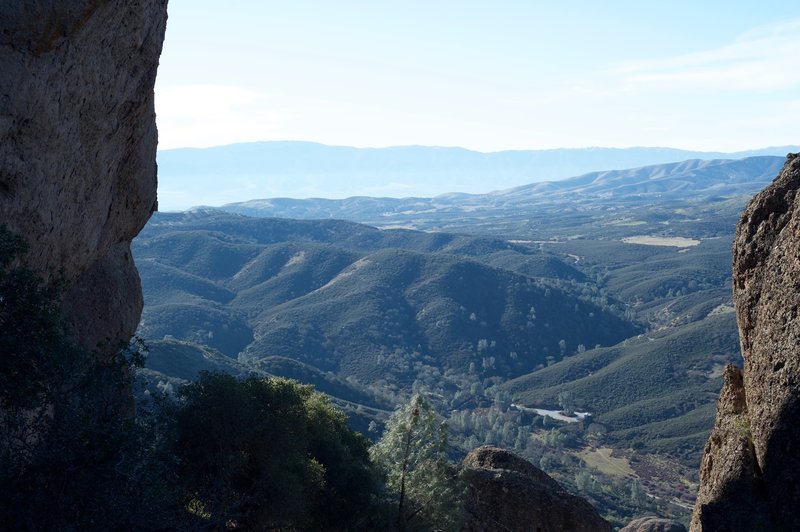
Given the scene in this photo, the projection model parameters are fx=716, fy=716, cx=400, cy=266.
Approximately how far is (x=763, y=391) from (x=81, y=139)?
15977 millimetres

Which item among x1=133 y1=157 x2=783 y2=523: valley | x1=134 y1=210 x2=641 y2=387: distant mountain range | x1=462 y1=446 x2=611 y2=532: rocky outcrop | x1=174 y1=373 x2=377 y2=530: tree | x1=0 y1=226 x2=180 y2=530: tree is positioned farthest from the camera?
x1=134 y1=210 x2=641 y2=387: distant mountain range

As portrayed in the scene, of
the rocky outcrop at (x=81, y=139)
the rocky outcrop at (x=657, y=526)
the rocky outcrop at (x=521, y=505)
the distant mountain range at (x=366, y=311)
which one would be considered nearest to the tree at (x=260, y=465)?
the rocky outcrop at (x=81, y=139)

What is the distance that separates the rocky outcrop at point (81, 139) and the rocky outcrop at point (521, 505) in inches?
503

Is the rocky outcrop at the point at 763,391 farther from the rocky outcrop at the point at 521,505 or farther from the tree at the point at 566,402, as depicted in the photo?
the tree at the point at 566,402

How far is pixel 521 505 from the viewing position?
24.5m

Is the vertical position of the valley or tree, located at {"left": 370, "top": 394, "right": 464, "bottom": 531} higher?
tree, located at {"left": 370, "top": 394, "right": 464, "bottom": 531}

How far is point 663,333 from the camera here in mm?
137375

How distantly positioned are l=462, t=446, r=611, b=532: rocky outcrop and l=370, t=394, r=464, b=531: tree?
2.73 m

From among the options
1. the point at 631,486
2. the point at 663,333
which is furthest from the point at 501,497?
the point at 663,333

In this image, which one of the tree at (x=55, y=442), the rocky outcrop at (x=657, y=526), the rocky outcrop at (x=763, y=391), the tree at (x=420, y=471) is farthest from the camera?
the rocky outcrop at (x=657, y=526)

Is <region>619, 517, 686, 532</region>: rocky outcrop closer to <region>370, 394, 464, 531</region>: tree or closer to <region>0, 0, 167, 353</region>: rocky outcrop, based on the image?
<region>370, 394, 464, 531</region>: tree

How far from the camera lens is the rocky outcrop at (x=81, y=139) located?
1351 centimetres

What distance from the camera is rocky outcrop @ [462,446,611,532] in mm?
24188

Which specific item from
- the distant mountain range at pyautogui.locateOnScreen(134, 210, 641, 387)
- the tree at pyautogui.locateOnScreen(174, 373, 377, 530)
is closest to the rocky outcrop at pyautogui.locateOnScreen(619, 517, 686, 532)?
the tree at pyautogui.locateOnScreen(174, 373, 377, 530)
